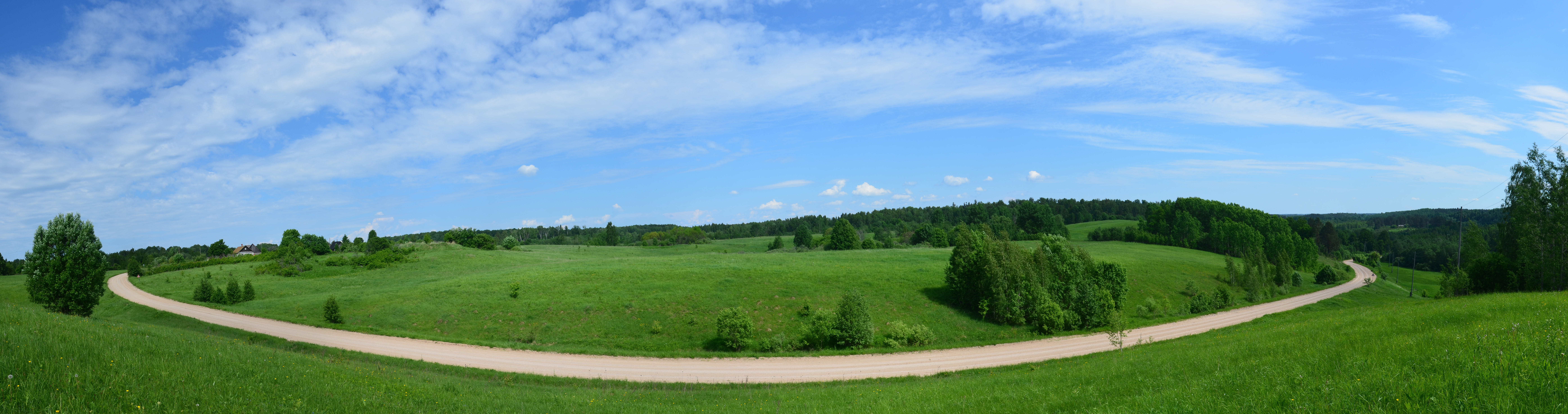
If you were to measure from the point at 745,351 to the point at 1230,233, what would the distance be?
11898 cm

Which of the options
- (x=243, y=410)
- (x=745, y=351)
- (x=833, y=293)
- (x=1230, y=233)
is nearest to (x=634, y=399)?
(x=243, y=410)

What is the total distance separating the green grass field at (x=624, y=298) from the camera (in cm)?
3794

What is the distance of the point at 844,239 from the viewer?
339 ft

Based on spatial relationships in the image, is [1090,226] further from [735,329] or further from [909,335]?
[735,329]

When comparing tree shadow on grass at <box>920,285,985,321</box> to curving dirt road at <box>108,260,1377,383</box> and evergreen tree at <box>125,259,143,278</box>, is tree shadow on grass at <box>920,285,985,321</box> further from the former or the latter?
evergreen tree at <box>125,259,143,278</box>

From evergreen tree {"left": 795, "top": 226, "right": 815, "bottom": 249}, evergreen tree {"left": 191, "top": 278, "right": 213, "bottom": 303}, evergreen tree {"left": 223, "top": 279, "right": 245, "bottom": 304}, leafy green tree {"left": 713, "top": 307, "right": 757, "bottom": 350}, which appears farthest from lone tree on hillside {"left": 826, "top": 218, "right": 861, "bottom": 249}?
evergreen tree {"left": 191, "top": 278, "right": 213, "bottom": 303}

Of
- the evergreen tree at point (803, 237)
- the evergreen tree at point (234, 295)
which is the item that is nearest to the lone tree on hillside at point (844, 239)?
the evergreen tree at point (803, 237)

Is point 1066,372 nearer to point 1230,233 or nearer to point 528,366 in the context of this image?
point 528,366

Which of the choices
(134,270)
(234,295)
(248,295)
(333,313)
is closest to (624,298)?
(333,313)

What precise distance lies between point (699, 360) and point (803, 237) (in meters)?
92.1

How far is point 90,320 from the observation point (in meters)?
19.8

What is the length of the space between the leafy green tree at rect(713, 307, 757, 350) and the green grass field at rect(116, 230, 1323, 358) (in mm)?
1106

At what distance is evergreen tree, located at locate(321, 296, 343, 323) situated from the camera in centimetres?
4078

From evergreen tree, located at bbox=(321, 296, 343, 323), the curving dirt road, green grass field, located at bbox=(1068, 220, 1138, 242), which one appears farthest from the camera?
green grass field, located at bbox=(1068, 220, 1138, 242)
